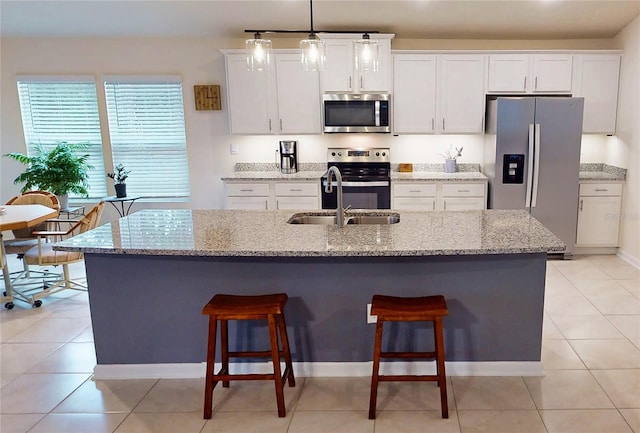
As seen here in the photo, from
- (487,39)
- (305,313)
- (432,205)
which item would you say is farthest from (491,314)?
(487,39)

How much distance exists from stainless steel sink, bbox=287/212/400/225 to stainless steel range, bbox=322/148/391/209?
5.42ft

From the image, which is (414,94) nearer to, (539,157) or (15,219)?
(539,157)

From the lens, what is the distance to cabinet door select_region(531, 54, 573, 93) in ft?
16.6

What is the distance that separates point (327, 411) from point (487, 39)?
176 inches

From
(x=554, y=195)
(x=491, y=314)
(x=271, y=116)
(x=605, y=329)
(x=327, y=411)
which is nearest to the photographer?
A: (x=327, y=411)

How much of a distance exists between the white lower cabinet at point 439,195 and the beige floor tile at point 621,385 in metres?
2.48

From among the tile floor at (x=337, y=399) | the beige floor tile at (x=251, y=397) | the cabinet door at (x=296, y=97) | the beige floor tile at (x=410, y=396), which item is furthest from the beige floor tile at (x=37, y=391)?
the cabinet door at (x=296, y=97)

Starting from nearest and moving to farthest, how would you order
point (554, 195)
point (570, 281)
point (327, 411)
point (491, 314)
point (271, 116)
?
point (327, 411) → point (491, 314) → point (570, 281) → point (554, 195) → point (271, 116)

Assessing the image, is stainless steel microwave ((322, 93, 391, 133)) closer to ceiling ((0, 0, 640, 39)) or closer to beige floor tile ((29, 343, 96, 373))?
ceiling ((0, 0, 640, 39))

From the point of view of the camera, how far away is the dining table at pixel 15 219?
364 centimetres

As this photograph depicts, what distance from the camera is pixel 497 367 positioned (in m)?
2.79

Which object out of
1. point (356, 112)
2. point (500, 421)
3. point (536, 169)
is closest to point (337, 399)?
point (500, 421)

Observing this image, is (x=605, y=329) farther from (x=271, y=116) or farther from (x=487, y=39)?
(x=271, y=116)

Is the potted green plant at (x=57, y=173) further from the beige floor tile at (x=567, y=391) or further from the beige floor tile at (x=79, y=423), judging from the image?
the beige floor tile at (x=567, y=391)
